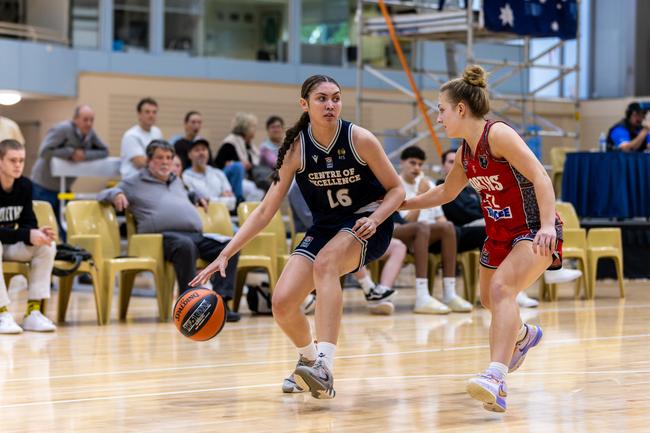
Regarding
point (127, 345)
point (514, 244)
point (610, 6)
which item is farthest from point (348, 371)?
point (610, 6)

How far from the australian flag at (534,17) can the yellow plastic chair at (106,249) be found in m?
5.09

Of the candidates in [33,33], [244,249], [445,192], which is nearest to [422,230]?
[244,249]

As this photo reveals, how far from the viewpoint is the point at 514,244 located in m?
4.40

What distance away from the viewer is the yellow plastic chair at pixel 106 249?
7555 mm

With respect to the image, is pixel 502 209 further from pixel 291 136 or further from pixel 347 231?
pixel 291 136

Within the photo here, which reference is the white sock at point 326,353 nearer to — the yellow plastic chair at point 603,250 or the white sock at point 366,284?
the white sock at point 366,284

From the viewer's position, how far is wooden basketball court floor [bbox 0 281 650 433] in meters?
3.97

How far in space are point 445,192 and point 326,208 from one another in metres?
0.51

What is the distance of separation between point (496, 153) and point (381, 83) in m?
12.0

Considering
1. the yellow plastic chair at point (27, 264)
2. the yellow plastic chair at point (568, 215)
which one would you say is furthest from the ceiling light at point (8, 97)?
the yellow plastic chair at point (568, 215)

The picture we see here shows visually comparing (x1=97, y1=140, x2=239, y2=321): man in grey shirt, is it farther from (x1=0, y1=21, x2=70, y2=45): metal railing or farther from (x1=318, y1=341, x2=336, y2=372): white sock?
(x1=0, y1=21, x2=70, y2=45): metal railing

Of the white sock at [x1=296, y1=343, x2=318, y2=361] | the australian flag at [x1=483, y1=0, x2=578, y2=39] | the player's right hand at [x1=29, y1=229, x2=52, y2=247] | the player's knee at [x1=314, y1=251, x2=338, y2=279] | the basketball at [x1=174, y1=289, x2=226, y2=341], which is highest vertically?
the australian flag at [x1=483, y1=0, x2=578, y2=39]

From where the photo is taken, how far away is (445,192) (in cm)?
474

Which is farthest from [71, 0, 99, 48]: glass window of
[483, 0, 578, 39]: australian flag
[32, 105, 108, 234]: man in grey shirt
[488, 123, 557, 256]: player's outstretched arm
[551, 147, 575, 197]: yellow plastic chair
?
[488, 123, 557, 256]: player's outstretched arm
